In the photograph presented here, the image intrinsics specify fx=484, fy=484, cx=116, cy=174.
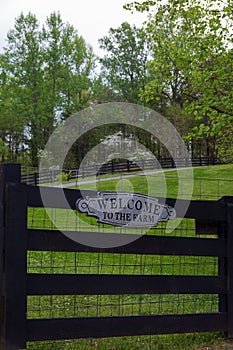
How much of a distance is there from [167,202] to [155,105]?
146ft

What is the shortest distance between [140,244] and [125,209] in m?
0.41

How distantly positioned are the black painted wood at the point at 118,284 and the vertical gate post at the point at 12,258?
6.3 inches

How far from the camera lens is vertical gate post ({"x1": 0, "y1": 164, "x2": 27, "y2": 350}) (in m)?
4.49

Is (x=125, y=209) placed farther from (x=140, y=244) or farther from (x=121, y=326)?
(x=121, y=326)

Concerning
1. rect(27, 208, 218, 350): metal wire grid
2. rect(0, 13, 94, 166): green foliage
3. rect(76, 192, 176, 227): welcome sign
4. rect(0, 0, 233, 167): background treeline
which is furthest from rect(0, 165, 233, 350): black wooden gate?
rect(0, 13, 94, 166): green foliage

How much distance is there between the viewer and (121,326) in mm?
5082

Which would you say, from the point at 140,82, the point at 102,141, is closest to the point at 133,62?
the point at 140,82

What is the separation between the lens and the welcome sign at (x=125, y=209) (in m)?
5.16

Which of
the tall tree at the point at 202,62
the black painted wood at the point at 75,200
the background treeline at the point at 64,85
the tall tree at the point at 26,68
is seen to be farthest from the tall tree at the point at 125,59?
the black painted wood at the point at 75,200

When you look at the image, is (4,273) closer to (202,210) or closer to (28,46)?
(202,210)

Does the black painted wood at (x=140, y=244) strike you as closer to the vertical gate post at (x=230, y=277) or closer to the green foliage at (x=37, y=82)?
the vertical gate post at (x=230, y=277)

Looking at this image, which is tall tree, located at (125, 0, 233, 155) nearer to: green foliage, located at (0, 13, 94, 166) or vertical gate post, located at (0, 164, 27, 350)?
vertical gate post, located at (0, 164, 27, 350)

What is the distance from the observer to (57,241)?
4.82 metres

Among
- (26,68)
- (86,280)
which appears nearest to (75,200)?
(86,280)
